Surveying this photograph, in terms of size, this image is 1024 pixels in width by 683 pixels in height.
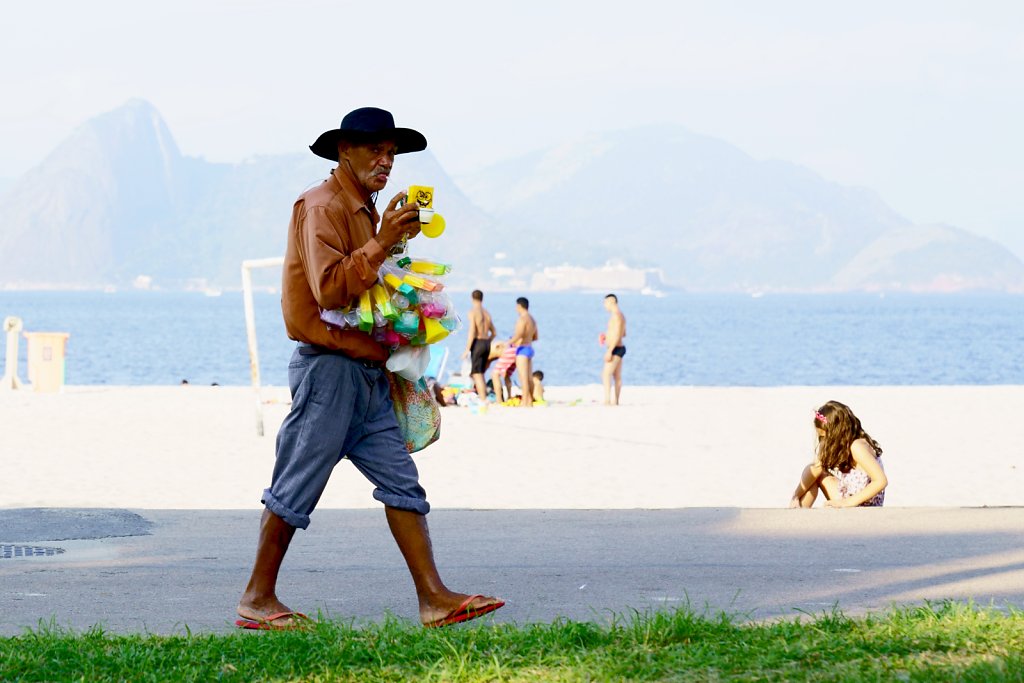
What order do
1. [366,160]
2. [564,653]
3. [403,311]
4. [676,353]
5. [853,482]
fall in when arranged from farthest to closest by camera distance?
1. [676,353]
2. [853,482]
3. [366,160]
4. [403,311]
5. [564,653]

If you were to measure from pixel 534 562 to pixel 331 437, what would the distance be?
6.74 ft

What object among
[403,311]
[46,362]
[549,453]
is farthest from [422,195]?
[46,362]

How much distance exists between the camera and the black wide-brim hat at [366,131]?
5422 millimetres

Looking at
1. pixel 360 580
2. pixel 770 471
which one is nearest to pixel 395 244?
pixel 360 580

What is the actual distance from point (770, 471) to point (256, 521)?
6.31 meters

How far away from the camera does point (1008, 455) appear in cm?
1518

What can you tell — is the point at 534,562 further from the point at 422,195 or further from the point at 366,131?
the point at 366,131

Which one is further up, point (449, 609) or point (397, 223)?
point (397, 223)

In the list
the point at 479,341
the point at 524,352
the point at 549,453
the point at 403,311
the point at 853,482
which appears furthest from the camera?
the point at 479,341

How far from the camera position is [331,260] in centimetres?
521

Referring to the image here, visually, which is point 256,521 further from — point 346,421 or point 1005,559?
point 1005,559

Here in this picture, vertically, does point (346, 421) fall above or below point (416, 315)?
below

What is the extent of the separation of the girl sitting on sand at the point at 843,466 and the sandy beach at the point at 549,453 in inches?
53.4

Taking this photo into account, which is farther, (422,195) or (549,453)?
(549,453)
